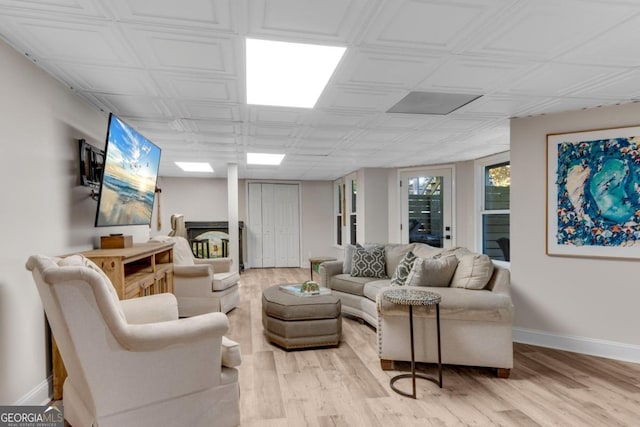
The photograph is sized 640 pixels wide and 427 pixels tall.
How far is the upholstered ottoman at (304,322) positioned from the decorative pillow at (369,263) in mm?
994

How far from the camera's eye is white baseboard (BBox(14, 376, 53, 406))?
198 centimetres

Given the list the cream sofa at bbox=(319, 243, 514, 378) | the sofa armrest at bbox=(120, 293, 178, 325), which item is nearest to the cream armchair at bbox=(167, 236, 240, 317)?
the sofa armrest at bbox=(120, 293, 178, 325)

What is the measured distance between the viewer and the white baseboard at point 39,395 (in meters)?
1.98

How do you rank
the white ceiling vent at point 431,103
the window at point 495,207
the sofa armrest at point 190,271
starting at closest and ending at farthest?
the white ceiling vent at point 431,103 → the sofa armrest at point 190,271 → the window at point 495,207

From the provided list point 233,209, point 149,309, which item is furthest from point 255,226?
point 149,309

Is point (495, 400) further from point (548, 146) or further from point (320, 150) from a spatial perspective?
point (320, 150)

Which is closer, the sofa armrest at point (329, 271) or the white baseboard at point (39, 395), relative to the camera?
the white baseboard at point (39, 395)

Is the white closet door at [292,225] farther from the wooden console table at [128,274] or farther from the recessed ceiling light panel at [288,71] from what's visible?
the recessed ceiling light panel at [288,71]

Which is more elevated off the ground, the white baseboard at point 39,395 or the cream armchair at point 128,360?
the cream armchair at point 128,360

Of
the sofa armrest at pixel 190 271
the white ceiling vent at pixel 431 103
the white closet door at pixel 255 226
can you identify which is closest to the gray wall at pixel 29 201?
the sofa armrest at pixel 190 271

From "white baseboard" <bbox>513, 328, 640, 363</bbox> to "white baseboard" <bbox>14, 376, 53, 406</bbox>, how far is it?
3.84m

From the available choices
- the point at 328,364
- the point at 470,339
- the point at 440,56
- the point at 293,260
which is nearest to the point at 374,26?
the point at 440,56

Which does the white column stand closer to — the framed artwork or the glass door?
the glass door

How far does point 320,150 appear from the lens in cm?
469
